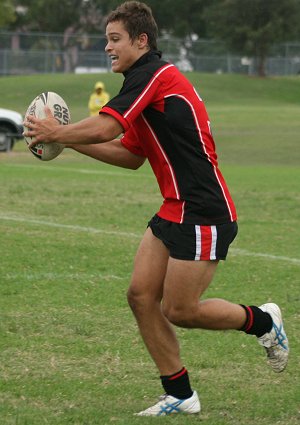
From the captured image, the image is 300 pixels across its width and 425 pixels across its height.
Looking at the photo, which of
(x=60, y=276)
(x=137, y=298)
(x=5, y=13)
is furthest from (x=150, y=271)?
(x=5, y=13)

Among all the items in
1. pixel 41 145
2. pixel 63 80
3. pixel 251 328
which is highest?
pixel 41 145

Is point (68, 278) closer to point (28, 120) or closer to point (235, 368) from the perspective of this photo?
point (235, 368)

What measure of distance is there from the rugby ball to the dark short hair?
1.74 feet

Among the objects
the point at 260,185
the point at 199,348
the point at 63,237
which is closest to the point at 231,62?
the point at 260,185

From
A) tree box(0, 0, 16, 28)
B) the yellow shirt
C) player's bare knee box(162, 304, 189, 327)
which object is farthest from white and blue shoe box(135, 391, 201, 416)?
tree box(0, 0, 16, 28)

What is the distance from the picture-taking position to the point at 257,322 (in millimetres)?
6074

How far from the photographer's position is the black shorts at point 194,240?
573cm

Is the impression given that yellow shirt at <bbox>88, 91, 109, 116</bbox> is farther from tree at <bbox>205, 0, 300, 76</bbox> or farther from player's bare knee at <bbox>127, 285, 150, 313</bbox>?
tree at <bbox>205, 0, 300, 76</bbox>

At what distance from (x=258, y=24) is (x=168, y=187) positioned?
64795mm

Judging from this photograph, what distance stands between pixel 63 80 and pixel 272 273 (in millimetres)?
53405

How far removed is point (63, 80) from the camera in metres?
62.8

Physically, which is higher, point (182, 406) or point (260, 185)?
point (182, 406)

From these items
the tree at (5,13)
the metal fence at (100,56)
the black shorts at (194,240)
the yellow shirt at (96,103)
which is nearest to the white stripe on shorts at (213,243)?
the black shorts at (194,240)

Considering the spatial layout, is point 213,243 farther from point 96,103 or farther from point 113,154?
point 96,103
